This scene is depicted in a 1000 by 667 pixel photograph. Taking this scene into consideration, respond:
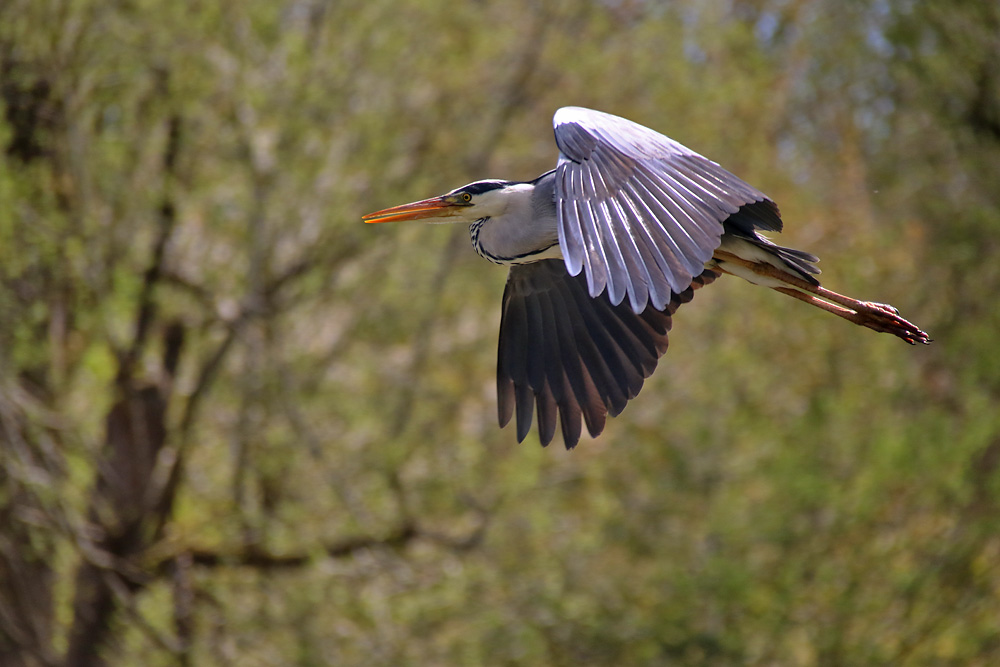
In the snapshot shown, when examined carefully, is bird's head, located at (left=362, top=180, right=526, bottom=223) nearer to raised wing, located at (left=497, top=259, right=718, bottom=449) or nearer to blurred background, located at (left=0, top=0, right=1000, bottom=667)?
raised wing, located at (left=497, top=259, right=718, bottom=449)

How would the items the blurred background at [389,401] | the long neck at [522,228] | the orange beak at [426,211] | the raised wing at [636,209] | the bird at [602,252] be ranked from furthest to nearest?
the blurred background at [389,401] → the orange beak at [426,211] → the long neck at [522,228] → the bird at [602,252] → the raised wing at [636,209]

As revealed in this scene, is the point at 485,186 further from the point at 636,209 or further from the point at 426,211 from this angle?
the point at 636,209

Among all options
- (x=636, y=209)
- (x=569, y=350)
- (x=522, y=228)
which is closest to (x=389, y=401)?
(x=569, y=350)

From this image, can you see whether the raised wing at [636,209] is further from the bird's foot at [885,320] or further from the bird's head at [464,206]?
the bird's foot at [885,320]

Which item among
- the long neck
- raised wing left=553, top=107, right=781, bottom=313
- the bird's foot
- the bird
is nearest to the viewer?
raised wing left=553, top=107, right=781, bottom=313

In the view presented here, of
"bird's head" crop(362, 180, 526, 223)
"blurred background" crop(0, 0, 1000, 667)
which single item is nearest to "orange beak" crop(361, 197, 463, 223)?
"bird's head" crop(362, 180, 526, 223)

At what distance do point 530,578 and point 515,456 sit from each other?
1.06 m

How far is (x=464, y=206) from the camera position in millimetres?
5250

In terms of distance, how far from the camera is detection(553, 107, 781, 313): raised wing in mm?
3789

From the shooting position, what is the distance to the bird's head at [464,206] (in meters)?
5.14

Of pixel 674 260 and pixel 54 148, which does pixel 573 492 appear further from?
pixel 674 260

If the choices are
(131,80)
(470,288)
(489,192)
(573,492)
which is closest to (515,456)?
(573,492)

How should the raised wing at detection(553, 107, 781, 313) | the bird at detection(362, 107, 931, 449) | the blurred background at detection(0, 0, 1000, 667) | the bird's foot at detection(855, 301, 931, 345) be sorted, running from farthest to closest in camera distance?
the blurred background at detection(0, 0, 1000, 667) < the bird's foot at detection(855, 301, 931, 345) < the bird at detection(362, 107, 931, 449) < the raised wing at detection(553, 107, 781, 313)

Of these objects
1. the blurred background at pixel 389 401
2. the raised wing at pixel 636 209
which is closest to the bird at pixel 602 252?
the raised wing at pixel 636 209
